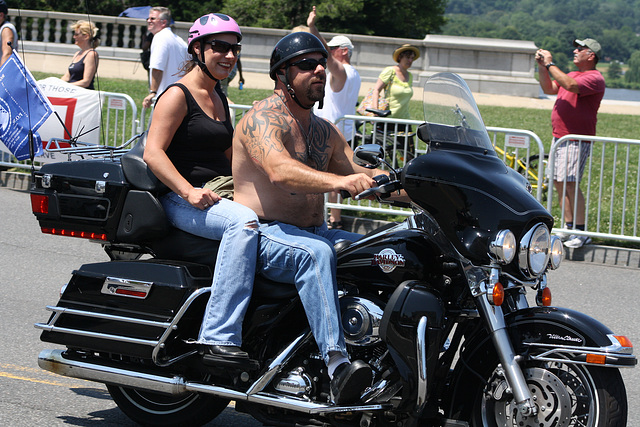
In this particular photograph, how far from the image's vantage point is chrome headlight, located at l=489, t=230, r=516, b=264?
360 centimetres

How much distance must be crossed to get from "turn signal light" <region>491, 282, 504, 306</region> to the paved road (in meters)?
1.76

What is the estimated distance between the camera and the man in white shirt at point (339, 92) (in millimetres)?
9757

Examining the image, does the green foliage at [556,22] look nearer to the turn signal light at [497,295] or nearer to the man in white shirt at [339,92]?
the man in white shirt at [339,92]

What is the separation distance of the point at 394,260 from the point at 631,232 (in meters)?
6.18

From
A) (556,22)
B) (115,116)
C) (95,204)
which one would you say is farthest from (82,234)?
(556,22)

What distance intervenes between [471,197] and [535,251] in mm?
339

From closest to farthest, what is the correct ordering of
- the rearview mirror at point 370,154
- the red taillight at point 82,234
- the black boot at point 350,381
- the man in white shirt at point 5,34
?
the black boot at point 350,381
the rearview mirror at point 370,154
the red taillight at point 82,234
the man in white shirt at point 5,34

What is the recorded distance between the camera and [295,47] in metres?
4.12

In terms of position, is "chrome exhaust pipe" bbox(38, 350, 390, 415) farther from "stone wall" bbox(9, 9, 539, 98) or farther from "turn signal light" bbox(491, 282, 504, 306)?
"stone wall" bbox(9, 9, 539, 98)

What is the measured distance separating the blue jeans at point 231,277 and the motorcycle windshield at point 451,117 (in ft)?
2.96

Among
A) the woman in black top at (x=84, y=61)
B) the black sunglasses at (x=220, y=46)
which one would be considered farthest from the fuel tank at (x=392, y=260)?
the woman in black top at (x=84, y=61)

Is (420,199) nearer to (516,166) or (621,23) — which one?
(516,166)

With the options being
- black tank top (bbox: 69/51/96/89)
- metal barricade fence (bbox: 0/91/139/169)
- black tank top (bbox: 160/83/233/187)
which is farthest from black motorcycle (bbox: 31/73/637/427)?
black tank top (bbox: 69/51/96/89)

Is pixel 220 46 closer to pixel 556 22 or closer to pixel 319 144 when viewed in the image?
pixel 319 144
